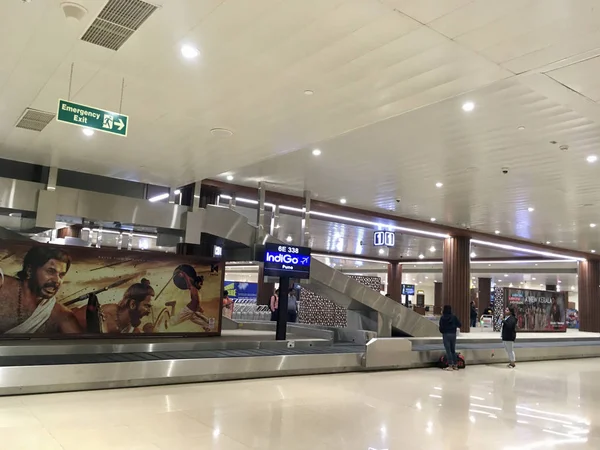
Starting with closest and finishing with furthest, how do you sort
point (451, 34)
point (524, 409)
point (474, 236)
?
point (451, 34) → point (524, 409) → point (474, 236)

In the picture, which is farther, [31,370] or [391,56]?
[31,370]

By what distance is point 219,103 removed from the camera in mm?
6789

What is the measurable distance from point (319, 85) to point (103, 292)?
853cm

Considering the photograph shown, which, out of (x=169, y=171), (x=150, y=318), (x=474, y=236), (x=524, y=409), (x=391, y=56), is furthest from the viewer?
(x=474, y=236)

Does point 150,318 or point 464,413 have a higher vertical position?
point 150,318

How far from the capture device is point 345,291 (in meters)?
14.7

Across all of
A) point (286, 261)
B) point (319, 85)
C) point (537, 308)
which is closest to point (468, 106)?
point (319, 85)

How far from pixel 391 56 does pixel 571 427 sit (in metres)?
5.83

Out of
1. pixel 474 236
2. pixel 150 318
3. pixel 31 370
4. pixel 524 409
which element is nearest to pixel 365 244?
pixel 474 236

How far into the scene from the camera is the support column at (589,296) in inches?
1109

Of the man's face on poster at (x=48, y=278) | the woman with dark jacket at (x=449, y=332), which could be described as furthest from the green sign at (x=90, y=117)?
the woman with dark jacket at (x=449, y=332)

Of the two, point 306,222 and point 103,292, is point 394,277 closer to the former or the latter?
point 306,222

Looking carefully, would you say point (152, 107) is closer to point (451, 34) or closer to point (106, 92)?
point (106, 92)

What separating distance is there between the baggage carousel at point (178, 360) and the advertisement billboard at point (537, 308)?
8.98 m
